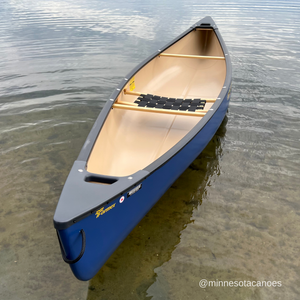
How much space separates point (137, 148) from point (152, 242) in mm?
1277

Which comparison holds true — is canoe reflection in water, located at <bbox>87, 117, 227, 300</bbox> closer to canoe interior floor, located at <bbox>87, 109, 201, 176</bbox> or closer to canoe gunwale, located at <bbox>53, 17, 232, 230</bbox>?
canoe interior floor, located at <bbox>87, 109, 201, 176</bbox>

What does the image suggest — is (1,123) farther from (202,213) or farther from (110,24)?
(110,24)

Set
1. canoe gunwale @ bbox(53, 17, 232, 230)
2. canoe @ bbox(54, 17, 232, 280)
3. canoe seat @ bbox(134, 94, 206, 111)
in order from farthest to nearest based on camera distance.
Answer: canoe seat @ bbox(134, 94, 206, 111), canoe @ bbox(54, 17, 232, 280), canoe gunwale @ bbox(53, 17, 232, 230)

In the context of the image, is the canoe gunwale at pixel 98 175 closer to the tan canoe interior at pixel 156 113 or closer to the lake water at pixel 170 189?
the tan canoe interior at pixel 156 113

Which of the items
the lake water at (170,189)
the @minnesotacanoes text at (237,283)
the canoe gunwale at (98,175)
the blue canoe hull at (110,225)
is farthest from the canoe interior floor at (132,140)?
the @minnesotacanoes text at (237,283)

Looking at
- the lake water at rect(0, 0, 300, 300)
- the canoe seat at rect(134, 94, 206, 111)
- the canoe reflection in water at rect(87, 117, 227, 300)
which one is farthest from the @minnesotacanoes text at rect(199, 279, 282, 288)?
the canoe seat at rect(134, 94, 206, 111)

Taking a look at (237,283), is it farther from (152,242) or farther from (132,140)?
(132,140)

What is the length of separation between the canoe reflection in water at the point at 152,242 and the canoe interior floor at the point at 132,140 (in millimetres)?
524

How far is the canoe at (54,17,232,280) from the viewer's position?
2.17m

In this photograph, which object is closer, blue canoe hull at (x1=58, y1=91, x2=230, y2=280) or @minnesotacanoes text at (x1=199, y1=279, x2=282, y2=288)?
blue canoe hull at (x1=58, y1=91, x2=230, y2=280)

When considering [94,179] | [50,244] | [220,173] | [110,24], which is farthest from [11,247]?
[110,24]

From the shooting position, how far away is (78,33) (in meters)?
10.4

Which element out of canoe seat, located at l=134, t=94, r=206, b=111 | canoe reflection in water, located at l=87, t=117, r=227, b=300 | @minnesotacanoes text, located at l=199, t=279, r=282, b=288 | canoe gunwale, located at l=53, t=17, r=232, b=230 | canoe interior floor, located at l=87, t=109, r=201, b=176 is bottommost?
@minnesotacanoes text, located at l=199, t=279, r=282, b=288

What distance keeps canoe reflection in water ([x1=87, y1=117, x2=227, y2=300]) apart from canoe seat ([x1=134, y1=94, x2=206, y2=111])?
842mm
